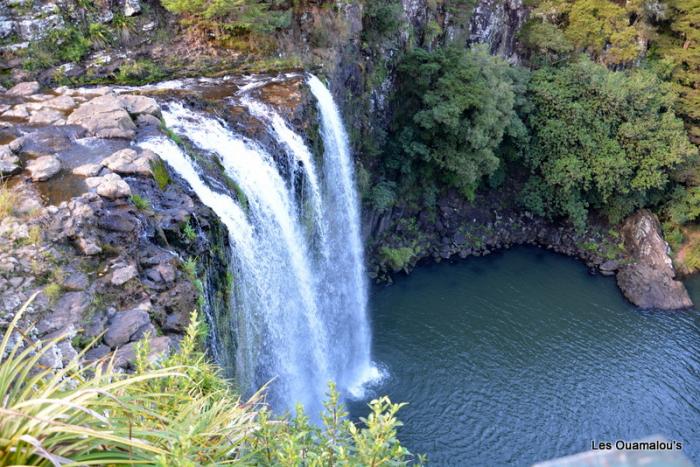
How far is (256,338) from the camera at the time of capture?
8523mm

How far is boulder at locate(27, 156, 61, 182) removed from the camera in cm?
697

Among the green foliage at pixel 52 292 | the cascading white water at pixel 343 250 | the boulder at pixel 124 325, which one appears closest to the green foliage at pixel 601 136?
the cascading white water at pixel 343 250

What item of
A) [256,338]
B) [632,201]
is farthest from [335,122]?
[632,201]

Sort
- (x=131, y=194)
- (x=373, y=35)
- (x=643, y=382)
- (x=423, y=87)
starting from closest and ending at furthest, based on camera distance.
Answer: (x=131, y=194)
(x=643, y=382)
(x=373, y=35)
(x=423, y=87)

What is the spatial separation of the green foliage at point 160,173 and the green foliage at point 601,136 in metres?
15.7

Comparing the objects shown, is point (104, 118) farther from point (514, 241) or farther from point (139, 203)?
point (514, 241)

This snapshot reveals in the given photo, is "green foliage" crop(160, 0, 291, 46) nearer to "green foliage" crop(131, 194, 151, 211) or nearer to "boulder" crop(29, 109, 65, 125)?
"boulder" crop(29, 109, 65, 125)

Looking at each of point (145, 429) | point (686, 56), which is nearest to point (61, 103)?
point (145, 429)

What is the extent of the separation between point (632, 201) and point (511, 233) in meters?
4.69

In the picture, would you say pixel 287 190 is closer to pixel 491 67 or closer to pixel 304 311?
pixel 304 311

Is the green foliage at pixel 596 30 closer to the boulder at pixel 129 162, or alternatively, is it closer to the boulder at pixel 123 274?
the boulder at pixel 129 162

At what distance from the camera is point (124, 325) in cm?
544

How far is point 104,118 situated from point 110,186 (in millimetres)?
2305

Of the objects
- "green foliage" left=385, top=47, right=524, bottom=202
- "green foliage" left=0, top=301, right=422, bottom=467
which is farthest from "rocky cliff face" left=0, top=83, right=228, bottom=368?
"green foliage" left=385, top=47, right=524, bottom=202
